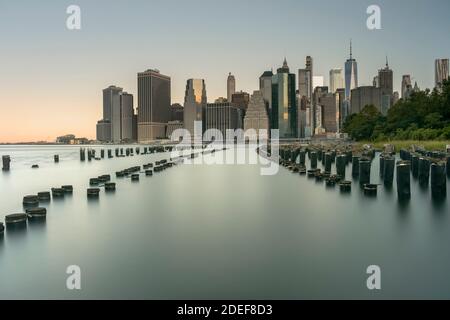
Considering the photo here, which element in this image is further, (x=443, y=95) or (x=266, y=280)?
(x=443, y=95)

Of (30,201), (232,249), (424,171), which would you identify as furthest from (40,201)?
(424,171)

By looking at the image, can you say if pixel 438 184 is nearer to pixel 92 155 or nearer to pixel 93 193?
pixel 93 193

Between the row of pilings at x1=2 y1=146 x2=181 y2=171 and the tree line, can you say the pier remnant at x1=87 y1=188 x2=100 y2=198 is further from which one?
the tree line

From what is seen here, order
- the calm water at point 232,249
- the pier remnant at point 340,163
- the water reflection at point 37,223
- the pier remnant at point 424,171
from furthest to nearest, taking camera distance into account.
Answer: the pier remnant at point 340,163
the pier remnant at point 424,171
the water reflection at point 37,223
the calm water at point 232,249

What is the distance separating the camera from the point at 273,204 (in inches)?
662

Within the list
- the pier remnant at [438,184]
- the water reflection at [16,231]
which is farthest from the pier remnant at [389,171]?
the water reflection at [16,231]

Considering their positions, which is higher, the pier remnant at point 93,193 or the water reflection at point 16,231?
the pier remnant at point 93,193

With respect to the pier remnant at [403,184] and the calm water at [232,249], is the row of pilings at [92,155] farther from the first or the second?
the pier remnant at [403,184]

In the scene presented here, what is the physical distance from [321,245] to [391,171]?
42.8 ft

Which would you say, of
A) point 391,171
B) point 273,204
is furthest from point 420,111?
point 273,204

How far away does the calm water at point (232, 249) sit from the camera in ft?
22.8
